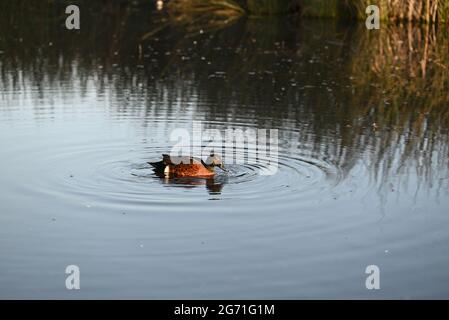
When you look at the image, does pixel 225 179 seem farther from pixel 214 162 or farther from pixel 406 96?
pixel 406 96

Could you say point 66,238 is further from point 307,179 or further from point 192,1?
point 192,1

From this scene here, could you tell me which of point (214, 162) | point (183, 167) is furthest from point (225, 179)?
point (183, 167)

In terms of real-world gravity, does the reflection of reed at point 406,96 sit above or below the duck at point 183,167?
above

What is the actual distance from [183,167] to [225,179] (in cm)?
41

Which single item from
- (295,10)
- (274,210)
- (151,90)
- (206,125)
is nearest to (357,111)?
(206,125)

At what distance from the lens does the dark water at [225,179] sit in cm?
638

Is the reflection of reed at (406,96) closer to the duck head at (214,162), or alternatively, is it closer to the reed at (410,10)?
the reed at (410,10)

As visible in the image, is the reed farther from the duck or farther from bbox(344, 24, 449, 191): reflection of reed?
the duck

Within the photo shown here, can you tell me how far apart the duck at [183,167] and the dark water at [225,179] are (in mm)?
110

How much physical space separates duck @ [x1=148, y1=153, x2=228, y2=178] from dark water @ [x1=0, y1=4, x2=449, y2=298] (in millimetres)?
110

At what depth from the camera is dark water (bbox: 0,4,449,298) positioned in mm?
6375

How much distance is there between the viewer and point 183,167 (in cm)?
894

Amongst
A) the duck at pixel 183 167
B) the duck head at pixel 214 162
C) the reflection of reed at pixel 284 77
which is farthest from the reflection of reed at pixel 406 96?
the duck at pixel 183 167
